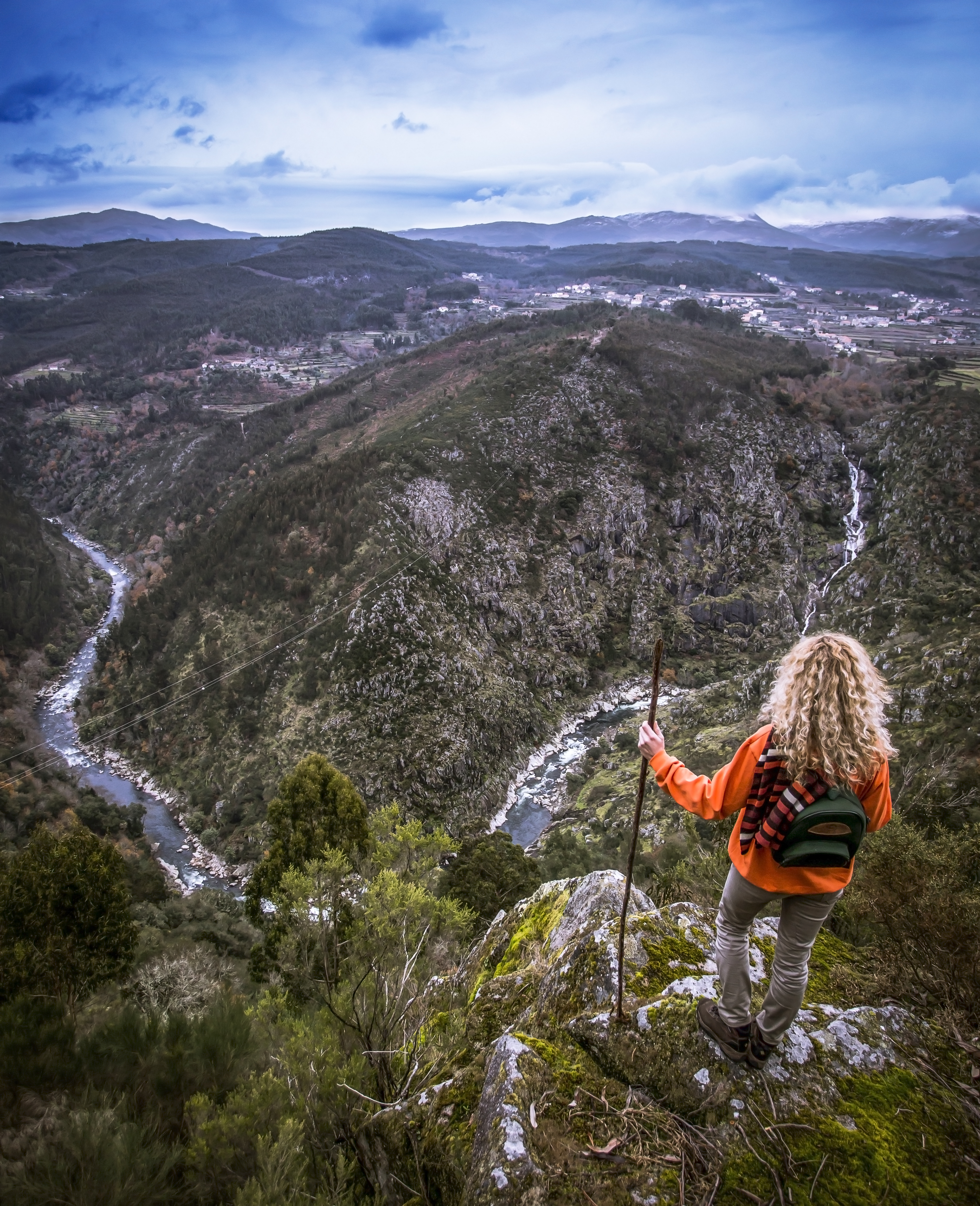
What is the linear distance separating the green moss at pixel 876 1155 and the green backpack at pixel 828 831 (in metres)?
1.71

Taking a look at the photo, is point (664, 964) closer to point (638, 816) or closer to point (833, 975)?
point (833, 975)

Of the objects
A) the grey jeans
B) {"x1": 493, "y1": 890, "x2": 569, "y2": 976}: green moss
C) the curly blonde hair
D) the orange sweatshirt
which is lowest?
{"x1": 493, "y1": 890, "x2": 569, "y2": 976}: green moss

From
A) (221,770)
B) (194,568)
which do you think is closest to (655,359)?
(194,568)

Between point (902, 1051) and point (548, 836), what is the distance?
96.9 feet

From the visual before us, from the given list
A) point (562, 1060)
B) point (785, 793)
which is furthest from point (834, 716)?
point (562, 1060)

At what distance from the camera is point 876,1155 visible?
346cm

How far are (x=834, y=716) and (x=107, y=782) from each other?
44.0 m

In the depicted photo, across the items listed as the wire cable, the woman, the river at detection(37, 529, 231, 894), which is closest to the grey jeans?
the woman

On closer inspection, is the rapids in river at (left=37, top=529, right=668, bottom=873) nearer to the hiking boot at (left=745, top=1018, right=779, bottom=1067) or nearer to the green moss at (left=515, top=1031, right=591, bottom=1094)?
the green moss at (left=515, top=1031, right=591, bottom=1094)

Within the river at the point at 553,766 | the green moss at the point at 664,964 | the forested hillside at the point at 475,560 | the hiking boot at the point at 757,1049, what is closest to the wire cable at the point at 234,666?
the forested hillside at the point at 475,560

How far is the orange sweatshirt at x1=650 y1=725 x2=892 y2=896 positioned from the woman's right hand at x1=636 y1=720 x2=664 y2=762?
3 centimetres

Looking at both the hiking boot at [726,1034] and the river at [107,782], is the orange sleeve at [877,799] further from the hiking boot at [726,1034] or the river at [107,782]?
the river at [107,782]

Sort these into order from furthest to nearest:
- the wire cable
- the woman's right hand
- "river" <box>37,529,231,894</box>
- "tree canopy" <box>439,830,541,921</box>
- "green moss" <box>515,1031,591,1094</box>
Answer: the wire cable, "river" <box>37,529,231,894</box>, "tree canopy" <box>439,830,541,921</box>, "green moss" <box>515,1031,591,1094</box>, the woman's right hand

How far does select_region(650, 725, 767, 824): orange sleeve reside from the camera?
3619 mm
